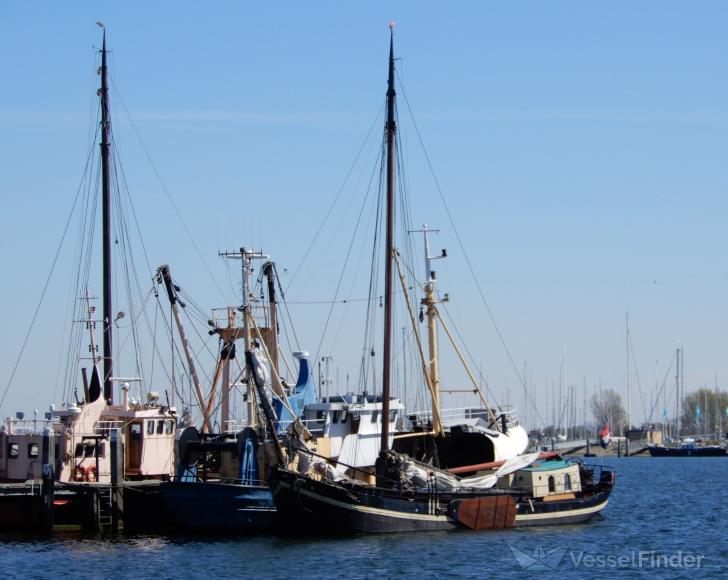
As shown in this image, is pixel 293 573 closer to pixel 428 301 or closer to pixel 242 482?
pixel 242 482

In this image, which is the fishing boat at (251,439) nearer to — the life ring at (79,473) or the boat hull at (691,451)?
the life ring at (79,473)

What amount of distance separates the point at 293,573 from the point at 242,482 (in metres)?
10.9

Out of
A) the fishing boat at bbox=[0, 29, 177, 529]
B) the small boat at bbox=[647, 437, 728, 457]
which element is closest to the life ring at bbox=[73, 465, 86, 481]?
the fishing boat at bbox=[0, 29, 177, 529]

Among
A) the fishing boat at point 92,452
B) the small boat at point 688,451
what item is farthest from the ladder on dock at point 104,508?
the small boat at point 688,451

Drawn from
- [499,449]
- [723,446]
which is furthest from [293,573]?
[723,446]

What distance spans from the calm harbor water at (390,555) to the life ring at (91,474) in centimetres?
376

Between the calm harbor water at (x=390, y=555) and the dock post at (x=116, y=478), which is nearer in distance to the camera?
the calm harbor water at (x=390, y=555)

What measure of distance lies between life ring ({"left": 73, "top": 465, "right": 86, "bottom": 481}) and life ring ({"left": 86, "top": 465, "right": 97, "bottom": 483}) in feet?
0.58

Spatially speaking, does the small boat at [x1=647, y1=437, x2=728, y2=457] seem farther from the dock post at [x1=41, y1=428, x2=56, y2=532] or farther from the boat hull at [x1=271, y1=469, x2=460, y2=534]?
the dock post at [x1=41, y1=428, x2=56, y2=532]

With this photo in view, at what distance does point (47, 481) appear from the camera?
54188mm

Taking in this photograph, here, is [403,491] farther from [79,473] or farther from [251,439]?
[79,473]

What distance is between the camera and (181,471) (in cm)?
5706

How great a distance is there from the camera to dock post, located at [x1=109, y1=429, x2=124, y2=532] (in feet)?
181

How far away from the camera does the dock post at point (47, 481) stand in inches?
2130
